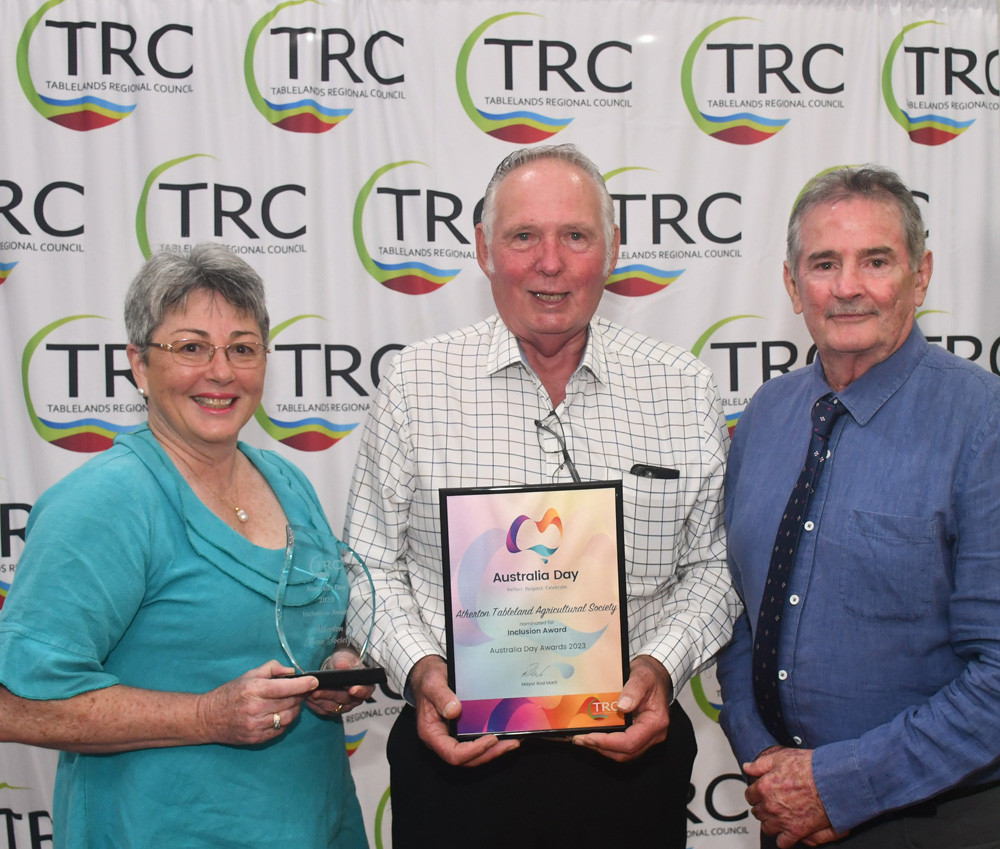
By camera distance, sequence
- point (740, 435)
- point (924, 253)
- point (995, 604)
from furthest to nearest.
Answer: point (740, 435)
point (924, 253)
point (995, 604)

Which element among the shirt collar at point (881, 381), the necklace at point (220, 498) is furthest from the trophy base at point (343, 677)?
the shirt collar at point (881, 381)

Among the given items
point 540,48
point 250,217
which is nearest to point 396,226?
point 250,217

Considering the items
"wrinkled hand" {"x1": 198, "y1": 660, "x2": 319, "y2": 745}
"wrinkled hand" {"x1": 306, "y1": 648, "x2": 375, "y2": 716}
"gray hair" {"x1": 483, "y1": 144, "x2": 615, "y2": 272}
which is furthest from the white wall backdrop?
"wrinkled hand" {"x1": 198, "y1": 660, "x2": 319, "y2": 745}

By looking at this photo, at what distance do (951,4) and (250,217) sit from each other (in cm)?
299

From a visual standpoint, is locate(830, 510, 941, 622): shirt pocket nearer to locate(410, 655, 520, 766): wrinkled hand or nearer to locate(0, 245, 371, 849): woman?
locate(410, 655, 520, 766): wrinkled hand

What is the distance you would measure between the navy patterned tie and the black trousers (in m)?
0.29

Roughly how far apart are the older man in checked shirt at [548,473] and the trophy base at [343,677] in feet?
0.79

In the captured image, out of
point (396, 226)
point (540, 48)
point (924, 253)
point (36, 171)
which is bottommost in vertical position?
point (924, 253)

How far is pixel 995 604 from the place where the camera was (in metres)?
1.62

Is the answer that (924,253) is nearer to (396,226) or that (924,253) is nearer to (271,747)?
(271,747)

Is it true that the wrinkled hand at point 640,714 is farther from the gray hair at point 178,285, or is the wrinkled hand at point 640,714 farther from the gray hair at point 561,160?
the gray hair at point 178,285

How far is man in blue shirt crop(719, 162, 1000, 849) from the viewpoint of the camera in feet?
5.40

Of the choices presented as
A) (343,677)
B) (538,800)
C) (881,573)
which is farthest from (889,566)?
(343,677)

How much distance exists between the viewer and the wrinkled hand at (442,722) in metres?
1.66
